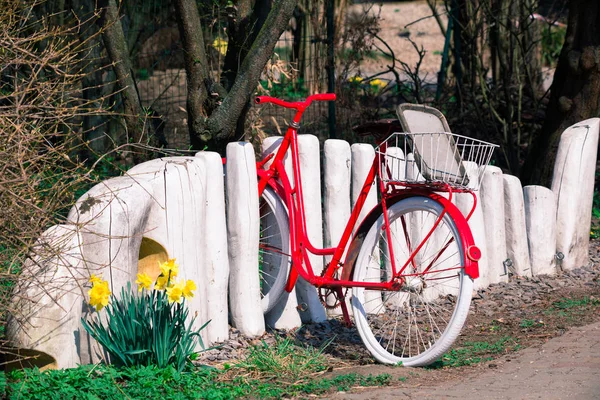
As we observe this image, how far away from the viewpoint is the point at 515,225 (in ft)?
19.0

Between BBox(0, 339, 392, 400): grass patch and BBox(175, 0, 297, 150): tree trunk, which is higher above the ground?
BBox(175, 0, 297, 150): tree trunk

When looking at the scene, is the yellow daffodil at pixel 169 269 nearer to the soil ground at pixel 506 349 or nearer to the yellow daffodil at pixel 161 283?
the yellow daffodil at pixel 161 283

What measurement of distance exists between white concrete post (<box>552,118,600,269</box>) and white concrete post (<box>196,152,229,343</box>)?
2781 millimetres

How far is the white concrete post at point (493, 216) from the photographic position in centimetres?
564

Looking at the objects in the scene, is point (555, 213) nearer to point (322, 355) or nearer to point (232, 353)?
point (322, 355)

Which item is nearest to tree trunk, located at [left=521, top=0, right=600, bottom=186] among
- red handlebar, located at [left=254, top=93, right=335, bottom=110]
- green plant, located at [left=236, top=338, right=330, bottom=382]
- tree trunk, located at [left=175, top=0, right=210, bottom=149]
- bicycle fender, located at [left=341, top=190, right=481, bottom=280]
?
red handlebar, located at [left=254, top=93, right=335, bottom=110]

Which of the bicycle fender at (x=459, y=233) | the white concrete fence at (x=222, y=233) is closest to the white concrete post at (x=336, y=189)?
the white concrete fence at (x=222, y=233)

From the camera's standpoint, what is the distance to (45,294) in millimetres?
3715

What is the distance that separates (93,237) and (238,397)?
1.01 metres

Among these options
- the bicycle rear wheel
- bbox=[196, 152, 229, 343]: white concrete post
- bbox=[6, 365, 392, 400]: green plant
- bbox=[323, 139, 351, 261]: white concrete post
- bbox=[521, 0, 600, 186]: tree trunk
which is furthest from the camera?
bbox=[521, 0, 600, 186]: tree trunk

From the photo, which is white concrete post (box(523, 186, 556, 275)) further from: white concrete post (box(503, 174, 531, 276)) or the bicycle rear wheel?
the bicycle rear wheel

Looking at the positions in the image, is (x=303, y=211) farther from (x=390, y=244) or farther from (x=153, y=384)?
(x=153, y=384)

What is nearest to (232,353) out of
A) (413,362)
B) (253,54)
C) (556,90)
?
(413,362)

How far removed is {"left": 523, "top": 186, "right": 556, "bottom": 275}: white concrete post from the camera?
5.92 metres
